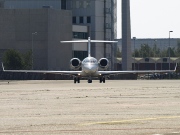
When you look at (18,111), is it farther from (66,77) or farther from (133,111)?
(66,77)

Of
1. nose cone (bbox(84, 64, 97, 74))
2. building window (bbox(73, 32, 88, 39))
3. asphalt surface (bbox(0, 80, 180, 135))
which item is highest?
building window (bbox(73, 32, 88, 39))

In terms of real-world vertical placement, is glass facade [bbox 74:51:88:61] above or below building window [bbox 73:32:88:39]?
below

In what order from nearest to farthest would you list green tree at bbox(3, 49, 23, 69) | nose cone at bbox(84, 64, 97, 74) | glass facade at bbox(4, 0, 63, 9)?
nose cone at bbox(84, 64, 97, 74)
green tree at bbox(3, 49, 23, 69)
glass facade at bbox(4, 0, 63, 9)

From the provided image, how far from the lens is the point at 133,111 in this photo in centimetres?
2536

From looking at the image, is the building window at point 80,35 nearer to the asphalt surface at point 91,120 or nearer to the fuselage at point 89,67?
the fuselage at point 89,67

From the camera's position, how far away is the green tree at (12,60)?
128375mm

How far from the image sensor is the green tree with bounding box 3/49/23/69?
12838 centimetres

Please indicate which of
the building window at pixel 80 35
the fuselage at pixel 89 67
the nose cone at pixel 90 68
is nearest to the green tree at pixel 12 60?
the building window at pixel 80 35

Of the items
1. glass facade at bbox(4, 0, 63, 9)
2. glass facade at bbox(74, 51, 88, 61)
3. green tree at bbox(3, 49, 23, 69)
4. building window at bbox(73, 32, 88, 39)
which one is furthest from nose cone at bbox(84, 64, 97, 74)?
glass facade at bbox(74, 51, 88, 61)

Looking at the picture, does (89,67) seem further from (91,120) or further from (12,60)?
(91,120)

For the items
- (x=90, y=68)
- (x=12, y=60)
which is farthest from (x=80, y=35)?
(x=90, y=68)

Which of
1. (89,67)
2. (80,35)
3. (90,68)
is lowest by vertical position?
(90,68)

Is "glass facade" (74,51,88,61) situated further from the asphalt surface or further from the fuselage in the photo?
the asphalt surface

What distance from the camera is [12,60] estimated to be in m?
129
